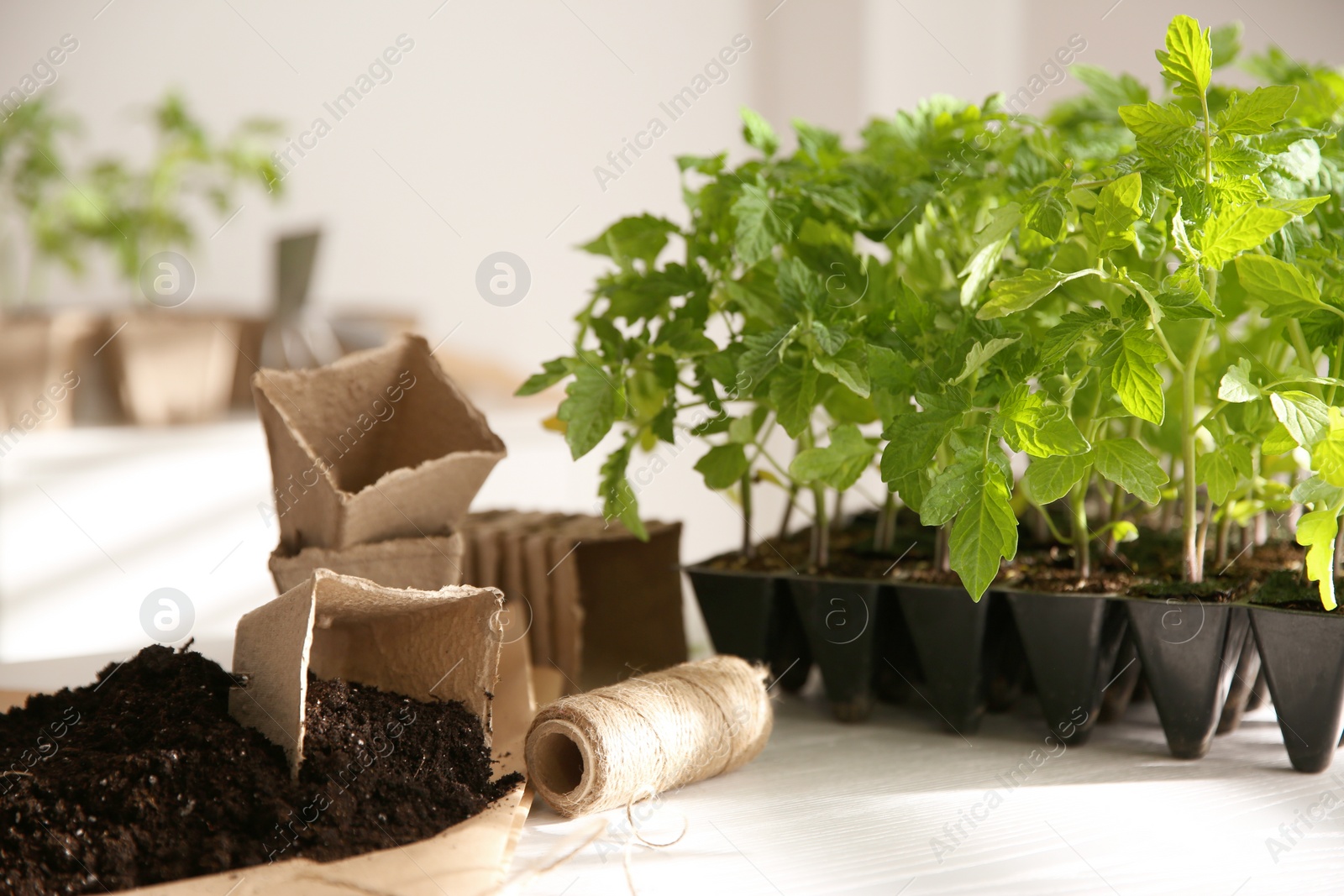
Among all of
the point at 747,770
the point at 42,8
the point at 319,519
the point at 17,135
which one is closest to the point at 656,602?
the point at 747,770

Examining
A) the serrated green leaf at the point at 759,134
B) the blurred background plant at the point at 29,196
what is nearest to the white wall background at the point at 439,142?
the blurred background plant at the point at 29,196

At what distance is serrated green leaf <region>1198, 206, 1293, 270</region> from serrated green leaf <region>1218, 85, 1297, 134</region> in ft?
0.19

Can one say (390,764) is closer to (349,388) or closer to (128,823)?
(128,823)

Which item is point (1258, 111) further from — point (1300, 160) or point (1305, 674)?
point (1305, 674)

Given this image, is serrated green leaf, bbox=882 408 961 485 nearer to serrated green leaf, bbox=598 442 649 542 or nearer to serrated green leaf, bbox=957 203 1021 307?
serrated green leaf, bbox=957 203 1021 307

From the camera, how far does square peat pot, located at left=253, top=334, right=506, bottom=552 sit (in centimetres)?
86

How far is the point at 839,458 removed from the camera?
0.86 m

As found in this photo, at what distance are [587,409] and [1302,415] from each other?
1.76ft

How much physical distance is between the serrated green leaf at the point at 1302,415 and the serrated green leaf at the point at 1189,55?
0.23 metres

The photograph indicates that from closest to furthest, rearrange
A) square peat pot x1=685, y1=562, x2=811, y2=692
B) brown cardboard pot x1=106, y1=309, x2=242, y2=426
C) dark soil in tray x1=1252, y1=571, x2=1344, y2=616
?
dark soil in tray x1=1252, y1=571, x2=1344, y2=616 < square peat pot x1=685, y1=562, x2=811, y2=692 < brown cardboard pot x1=106, y1=309, x2=242, y2=426

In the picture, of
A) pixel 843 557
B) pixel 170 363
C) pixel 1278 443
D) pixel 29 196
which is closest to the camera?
pixel 1278 443

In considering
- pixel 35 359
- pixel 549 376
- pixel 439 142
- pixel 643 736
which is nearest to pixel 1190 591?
pixel 643 736

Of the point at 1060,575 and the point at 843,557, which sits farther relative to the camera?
the point at 843,557

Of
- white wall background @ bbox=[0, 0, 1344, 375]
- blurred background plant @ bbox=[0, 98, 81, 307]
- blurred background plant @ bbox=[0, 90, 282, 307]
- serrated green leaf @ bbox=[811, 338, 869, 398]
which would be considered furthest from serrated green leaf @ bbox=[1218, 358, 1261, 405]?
blurred background plant @ bbox=[0, 98, 81, 307]
